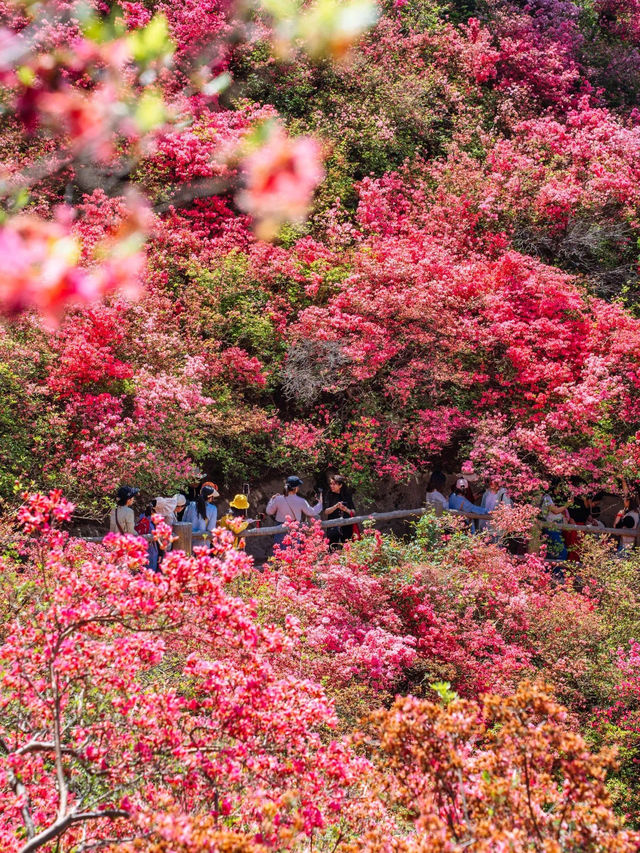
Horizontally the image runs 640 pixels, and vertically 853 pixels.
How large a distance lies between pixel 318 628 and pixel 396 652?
588 mm

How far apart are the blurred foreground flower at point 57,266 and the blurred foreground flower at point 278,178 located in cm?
194

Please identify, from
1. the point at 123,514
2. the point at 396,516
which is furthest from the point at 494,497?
the point at 123,514

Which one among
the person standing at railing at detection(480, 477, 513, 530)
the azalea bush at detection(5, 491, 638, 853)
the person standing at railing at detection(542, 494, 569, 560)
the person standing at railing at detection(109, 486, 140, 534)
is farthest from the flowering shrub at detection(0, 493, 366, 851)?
the person standing at railing at detection(542, 494, 569, 560)

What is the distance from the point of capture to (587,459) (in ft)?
28.5

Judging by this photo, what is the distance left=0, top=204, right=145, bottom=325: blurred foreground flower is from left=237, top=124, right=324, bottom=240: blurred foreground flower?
194 cm

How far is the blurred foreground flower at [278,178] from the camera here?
11734mm

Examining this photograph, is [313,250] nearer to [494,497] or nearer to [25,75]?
[494,497]

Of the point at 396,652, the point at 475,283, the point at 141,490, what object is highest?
the point at 475,283

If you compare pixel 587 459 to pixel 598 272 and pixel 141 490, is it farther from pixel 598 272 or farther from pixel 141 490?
pixel 141 490

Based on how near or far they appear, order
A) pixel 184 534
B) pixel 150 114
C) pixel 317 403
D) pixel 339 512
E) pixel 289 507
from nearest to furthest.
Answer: pixel 184 534
pixel 289 507
pixel 339 512
pixel 317 403
pixel 150 114

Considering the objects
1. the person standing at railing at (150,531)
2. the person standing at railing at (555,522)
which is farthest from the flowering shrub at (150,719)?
the person standing at railing at (555,522)

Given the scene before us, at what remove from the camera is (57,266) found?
7547 mm

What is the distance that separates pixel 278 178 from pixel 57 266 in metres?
6.75

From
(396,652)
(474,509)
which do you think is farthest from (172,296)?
(396,652)
